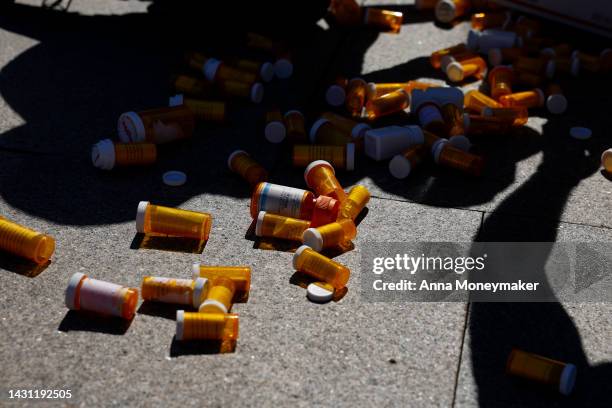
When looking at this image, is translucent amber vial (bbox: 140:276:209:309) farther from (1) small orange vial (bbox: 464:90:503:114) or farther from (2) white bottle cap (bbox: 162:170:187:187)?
(1) small orange vial (bbox: 464:90:503:114)

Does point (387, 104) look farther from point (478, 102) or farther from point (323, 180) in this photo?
point (323, 180)

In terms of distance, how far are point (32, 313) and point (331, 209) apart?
1.53 meters

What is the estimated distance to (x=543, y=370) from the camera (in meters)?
3.17

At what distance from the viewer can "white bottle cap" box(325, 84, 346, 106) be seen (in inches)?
215

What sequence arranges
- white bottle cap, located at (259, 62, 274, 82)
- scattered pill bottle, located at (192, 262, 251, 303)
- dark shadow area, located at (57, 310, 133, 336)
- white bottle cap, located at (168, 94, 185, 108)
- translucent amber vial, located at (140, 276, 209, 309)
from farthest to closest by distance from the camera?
1. white bottle cap, located at (259, 62, 274, 82)
2. white bottle cap, located at (168, 94, 185, 108)
3. scattered pill bottle, located at (192, 262, 251, 303)
4. translucent amber vial, located at (140, 276, 209, 309)
5. dark shadow area, located at (57, 310, 133, 336)

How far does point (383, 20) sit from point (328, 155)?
2.52 meters

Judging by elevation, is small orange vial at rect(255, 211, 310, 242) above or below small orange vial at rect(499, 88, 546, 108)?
above

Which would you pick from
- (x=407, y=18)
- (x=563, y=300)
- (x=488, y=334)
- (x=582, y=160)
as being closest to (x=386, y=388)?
(x=488, y=334)

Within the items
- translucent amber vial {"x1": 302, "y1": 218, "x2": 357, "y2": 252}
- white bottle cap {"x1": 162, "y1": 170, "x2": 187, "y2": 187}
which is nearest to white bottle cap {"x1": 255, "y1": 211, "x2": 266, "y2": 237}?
translucent amber vial {"x1": 302, "y1": 218, "x2": 357, "y2": 252}

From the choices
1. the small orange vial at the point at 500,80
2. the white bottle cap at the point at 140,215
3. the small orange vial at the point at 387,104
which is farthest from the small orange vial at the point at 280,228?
the small orange vial at the point at 500,80

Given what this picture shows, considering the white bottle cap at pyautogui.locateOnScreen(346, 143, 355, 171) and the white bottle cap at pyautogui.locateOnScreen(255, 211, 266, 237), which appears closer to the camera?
the white bottle cap at pyautogui.locateOnScreen(255, 211, 266, 237)

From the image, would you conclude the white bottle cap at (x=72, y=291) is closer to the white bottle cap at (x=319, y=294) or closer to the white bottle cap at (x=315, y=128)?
the white bottle cap at (x=319, y=294)

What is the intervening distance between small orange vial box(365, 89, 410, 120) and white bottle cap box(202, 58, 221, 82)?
3.57ft

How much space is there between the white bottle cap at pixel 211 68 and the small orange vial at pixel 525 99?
6.49 ft
